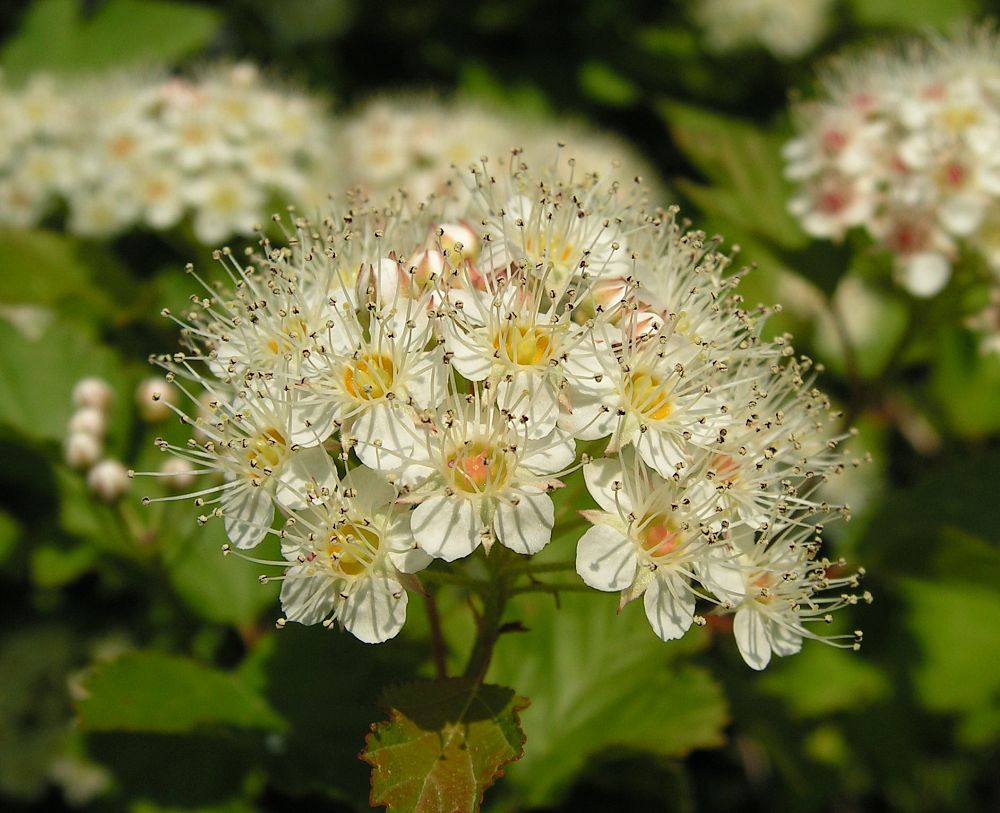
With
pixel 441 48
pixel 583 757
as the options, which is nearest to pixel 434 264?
pixel 583 757

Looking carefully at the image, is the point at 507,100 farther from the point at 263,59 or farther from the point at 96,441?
the point at 96,441

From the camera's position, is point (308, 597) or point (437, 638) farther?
point (437, 638)

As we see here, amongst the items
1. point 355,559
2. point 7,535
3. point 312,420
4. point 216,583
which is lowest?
point 7,535

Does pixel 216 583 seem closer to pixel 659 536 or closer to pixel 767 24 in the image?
pixel 659 536

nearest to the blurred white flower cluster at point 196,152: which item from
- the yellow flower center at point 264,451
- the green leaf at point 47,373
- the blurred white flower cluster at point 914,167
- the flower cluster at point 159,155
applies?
the flower cluster at point 159,155

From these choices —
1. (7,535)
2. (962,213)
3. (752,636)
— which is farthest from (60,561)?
(962,213)

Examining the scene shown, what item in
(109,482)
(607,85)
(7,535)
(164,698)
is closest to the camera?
(164,698)

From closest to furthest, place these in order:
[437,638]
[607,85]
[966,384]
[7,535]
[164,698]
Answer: [437,638]
[164,698]
[7,535]
[966,384]
[607,85]

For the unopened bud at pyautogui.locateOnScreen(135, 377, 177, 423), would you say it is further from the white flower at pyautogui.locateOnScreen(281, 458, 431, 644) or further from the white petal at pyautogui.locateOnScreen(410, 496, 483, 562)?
the white petal at pyautogui.locateOnScreen(410, 496, 483, 562)

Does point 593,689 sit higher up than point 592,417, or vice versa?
point 592,417
